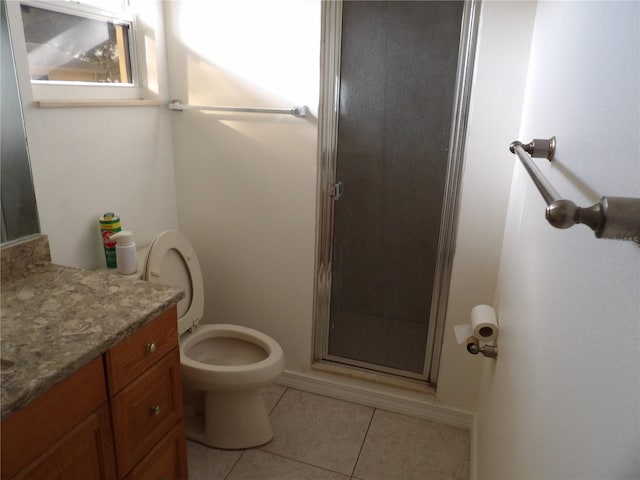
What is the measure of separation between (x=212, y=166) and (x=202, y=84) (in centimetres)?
37

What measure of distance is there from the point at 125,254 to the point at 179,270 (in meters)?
0.35

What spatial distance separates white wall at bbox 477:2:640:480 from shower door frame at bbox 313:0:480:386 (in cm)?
54

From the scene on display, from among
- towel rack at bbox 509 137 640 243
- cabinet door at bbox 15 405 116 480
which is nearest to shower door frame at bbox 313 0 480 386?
cabinet door at bbox 15 405 116 480

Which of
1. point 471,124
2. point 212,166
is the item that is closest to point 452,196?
point 471,124

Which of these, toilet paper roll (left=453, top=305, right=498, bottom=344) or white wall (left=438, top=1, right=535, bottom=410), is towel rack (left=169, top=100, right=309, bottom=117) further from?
toilet paper roll (left=453, top=305, right=498, bottom=344)

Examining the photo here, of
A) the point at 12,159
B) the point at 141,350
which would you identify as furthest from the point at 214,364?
the point at 12,159

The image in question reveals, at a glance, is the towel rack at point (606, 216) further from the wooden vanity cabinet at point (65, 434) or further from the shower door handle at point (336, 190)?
the shower door handle at point (336, 190)

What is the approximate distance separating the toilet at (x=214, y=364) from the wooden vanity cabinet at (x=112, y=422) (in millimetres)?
298

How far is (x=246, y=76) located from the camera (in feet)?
6.54

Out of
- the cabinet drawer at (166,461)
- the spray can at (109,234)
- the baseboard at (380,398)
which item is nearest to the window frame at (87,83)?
the spray can at (109,234)

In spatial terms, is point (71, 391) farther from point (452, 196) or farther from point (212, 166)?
point (452, 196)

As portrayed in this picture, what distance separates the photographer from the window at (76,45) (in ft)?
5.14

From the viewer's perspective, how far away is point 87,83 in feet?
5.83

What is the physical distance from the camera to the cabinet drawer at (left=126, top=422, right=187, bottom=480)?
1383mm
